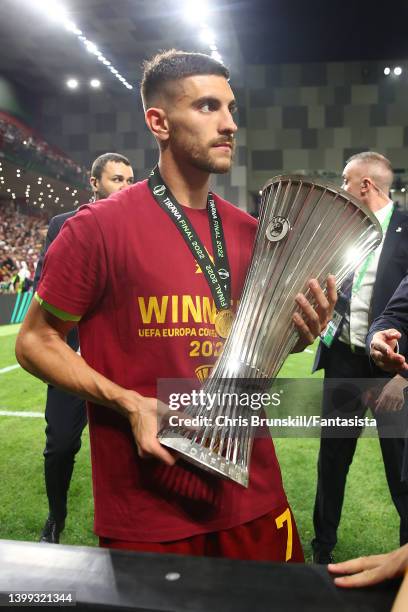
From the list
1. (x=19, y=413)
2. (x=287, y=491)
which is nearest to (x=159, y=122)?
(x=287, y=491)

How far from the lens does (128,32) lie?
53.0ft

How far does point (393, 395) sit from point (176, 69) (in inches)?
62.0

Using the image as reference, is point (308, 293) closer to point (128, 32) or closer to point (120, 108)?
point (128, 32)

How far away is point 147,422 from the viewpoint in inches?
34.6

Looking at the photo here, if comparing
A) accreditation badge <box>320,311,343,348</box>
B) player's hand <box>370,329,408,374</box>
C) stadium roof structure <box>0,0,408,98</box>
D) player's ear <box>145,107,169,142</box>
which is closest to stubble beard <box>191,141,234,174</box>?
player's ear <box>145,107,169,142</box>

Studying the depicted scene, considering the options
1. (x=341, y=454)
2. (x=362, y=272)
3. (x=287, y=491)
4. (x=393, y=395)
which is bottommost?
(x=287, y=491)

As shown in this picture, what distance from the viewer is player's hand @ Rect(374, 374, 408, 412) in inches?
81.9

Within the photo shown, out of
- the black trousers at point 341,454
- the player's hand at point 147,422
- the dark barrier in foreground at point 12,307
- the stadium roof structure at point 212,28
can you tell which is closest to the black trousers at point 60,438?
the black trousers at point 341,454

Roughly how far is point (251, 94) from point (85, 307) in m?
19.4

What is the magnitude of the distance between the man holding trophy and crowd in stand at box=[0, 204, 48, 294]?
12749 mm

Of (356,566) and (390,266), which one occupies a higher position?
(390,266)

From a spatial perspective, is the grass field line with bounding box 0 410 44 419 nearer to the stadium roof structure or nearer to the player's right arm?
the player's right arm

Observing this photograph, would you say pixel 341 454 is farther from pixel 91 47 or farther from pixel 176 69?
pixel 91 47

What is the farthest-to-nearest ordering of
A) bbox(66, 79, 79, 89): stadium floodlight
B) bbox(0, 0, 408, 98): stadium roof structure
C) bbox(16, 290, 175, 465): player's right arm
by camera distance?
bbox(66, 79, 79, 89): stadium floodlight
bbox(0, 0, 408, 98): stadium roof structure
bbox(16, 290, 175, 465): player's right arm
